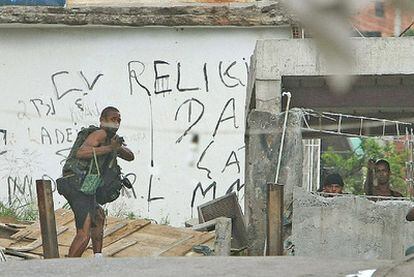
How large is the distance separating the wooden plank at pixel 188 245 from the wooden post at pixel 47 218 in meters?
1.19

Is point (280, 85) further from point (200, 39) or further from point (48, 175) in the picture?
point (48, 175)

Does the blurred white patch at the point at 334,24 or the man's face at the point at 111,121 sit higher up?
the blurred white patch at the point at 334,24

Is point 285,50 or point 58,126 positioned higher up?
point 285,50

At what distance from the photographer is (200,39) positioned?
13461 millimetres

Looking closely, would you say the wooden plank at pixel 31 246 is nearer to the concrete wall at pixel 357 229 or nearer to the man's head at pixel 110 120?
the man's head at pixel 110 120

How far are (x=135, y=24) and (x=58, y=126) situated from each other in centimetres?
171

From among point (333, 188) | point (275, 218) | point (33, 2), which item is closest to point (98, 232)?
point (333, 188)

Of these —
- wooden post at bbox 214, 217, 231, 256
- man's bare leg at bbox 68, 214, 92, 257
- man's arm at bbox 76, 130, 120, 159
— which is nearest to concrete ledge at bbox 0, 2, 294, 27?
man's arm at bbox 76, 130, 120, 159

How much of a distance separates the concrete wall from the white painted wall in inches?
193

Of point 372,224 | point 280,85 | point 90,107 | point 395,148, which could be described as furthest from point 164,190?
point 395,148

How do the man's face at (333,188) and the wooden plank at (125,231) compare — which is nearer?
the man's face at (333,188)

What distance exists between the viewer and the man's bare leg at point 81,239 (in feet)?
31.1

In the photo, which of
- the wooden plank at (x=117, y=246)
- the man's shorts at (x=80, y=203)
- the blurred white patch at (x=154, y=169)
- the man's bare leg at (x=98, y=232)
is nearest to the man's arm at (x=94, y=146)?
the man's shorts at (x=80, y=203)

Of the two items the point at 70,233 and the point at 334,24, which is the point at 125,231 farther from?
the point at 334,24
